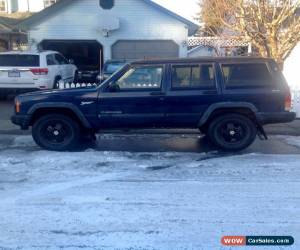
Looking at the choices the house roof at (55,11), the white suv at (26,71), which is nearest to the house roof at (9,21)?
the house roof at (55,11)

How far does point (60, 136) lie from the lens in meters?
7.66

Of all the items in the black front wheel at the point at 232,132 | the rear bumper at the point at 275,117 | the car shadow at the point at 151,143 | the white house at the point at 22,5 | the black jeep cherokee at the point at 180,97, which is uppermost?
the white house at the point at 22,5

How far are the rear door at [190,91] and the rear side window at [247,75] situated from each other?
26cm

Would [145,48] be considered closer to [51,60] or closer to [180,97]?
[51,60]

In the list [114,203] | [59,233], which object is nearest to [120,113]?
[114,203]

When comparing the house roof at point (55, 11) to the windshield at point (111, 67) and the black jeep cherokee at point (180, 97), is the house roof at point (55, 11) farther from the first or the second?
the black jeep cherokee at point (180, 97)

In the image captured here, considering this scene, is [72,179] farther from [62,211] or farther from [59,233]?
[59,233]

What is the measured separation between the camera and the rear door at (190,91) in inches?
288

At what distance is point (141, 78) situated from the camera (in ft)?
24.3

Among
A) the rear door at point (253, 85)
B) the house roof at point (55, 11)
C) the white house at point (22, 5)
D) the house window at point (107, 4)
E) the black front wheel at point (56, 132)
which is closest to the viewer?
the rear door at point (253, 85)

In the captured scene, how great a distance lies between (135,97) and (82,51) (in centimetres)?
1551

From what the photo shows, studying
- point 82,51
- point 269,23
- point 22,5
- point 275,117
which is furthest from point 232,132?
point 22,5

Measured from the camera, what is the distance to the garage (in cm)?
2072

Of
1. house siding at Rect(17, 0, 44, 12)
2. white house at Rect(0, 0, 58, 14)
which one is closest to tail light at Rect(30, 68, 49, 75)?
white house at Rect(0, 0, 58, 14)
